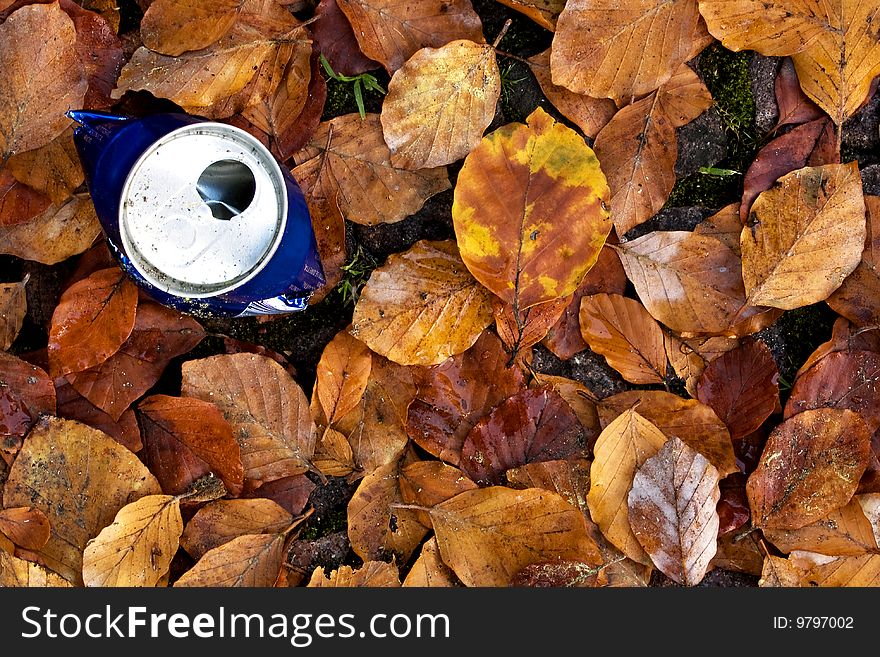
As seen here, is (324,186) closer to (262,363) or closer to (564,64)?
(262,363)

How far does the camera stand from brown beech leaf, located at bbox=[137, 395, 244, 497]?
1.13 metres

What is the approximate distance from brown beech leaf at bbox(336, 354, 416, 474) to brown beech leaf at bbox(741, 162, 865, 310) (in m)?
0.53

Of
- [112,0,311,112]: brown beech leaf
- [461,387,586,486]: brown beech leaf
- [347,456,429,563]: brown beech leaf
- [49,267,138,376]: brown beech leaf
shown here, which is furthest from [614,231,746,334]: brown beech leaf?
[49,267,138,376]: brown beech leaf

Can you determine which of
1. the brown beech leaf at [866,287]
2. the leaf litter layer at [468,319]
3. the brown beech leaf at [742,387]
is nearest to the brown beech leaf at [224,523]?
the leaf litter layer at [468,319]

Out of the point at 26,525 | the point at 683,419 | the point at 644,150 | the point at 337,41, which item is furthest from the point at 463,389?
the point at 26,525

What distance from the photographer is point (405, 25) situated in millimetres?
1141

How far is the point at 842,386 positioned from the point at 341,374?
75 centimetres

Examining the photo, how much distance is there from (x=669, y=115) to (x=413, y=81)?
0.39 meters

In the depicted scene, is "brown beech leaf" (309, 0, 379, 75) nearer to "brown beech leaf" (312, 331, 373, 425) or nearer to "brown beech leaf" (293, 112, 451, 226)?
"brown beech leaf" (293, 112, 451, 226)

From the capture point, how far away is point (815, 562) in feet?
3.88

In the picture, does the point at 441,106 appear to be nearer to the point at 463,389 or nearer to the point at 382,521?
the point at 463,389

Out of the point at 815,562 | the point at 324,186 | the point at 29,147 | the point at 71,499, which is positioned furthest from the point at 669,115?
the point at 71,499

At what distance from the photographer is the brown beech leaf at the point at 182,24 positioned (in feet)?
3.54

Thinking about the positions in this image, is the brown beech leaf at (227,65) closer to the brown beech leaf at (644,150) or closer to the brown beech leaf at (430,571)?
the brown beech leaf at (644,150)
